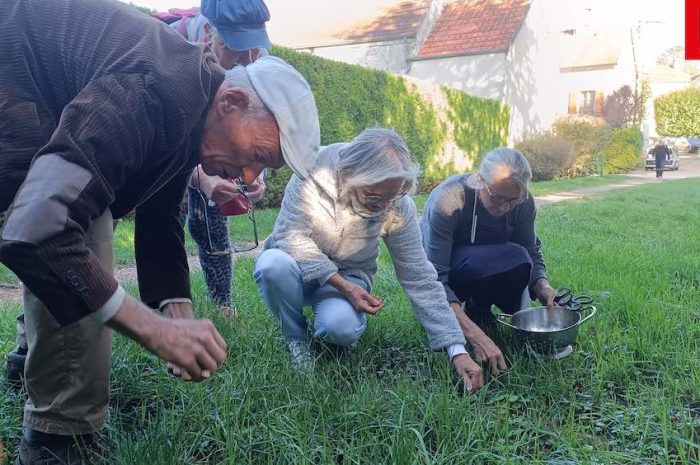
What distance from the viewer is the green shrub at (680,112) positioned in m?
40.1

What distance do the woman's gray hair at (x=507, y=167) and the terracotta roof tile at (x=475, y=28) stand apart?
783 inches

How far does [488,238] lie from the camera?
3.39 metres

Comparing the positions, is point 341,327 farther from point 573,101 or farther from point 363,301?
point 573,101

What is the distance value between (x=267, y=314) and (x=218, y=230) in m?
0.53

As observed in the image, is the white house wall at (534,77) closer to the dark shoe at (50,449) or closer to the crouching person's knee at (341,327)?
the crouching person's knee at (341,327)

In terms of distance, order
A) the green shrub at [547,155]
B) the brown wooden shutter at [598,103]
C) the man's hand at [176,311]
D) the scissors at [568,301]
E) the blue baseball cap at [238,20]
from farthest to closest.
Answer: the brown wooden shutter at [598,103]
the green shrub at [547,155]
the scissors at [568,301]
the blue baseball cap at [238,20]
the man's hand at [176,311]

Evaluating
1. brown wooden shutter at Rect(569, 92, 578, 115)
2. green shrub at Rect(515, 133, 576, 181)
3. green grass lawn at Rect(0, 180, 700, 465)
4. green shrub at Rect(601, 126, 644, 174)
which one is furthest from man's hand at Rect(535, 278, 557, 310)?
brown wooden shutter at Rect(569, 92, 578, 115)

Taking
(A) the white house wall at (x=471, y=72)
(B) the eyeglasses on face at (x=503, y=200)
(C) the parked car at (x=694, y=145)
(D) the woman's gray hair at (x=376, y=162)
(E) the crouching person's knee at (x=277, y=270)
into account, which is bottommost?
(C) the parked car at (x=694, y=145)

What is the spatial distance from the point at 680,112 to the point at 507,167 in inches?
1681

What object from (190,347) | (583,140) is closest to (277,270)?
(190,347)

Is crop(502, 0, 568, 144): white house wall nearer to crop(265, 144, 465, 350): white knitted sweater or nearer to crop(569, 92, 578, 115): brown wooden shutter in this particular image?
crop(569, 92, 578, 115): brown wooden shutter

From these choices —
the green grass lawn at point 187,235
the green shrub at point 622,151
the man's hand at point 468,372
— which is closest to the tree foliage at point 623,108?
the green shrub at point 622,151

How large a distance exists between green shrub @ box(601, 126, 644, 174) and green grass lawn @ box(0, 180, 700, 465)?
Result: 74.8 ft

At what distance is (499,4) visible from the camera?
24.3 m
